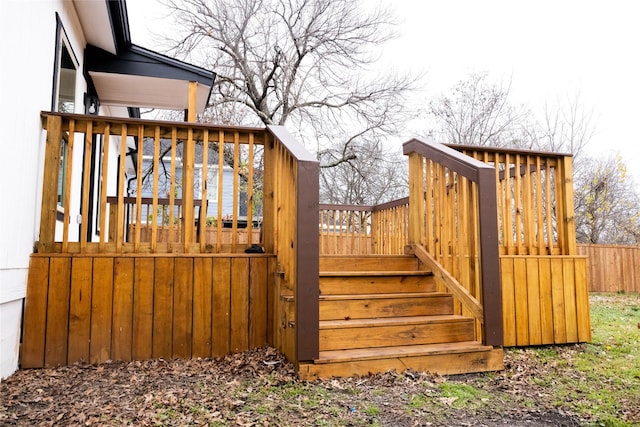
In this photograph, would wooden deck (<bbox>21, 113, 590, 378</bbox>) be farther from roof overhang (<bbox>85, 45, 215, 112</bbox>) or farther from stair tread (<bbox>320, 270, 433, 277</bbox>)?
roof overhang (<bbox>85, 45, 215, 112</bbox>)

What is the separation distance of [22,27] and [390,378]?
3.30 metres

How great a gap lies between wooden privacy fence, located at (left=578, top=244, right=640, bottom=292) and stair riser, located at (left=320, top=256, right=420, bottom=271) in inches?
361

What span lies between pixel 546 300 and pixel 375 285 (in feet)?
5.24

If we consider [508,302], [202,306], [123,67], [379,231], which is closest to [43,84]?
[202,306]

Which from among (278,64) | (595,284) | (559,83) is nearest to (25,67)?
(278,64)

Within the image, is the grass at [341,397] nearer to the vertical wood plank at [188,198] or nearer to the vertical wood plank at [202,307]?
the vertical wood plank at [202,307]

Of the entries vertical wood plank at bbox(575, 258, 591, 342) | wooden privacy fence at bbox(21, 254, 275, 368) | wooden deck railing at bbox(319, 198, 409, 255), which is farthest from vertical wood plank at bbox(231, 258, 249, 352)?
vertical wood plank at bbox(575, 258, 591, 342)

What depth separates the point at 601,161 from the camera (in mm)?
16234

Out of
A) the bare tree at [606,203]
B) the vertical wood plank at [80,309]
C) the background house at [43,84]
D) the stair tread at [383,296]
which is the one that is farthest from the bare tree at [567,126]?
the vertical wood plank at [80,309]

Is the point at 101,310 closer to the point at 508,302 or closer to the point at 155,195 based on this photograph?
the point at 155,195

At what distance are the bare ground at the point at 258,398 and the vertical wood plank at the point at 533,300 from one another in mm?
871

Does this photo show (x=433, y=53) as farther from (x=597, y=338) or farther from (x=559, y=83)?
(x=597, y=338)

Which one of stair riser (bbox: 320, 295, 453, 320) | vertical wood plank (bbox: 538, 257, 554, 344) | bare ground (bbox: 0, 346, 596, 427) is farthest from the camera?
vertical wood plank (bbox: 538, 257, 554, 344)

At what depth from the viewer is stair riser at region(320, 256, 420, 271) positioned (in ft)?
13.2
